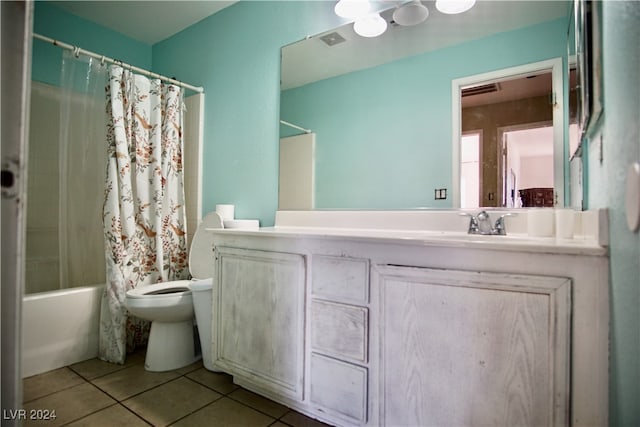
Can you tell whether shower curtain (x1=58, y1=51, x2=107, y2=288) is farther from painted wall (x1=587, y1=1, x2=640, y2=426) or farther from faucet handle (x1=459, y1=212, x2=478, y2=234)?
painted wall (x1=587, y1=1, x2=640, y2=426)

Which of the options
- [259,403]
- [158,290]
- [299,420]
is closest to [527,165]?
[299,420]

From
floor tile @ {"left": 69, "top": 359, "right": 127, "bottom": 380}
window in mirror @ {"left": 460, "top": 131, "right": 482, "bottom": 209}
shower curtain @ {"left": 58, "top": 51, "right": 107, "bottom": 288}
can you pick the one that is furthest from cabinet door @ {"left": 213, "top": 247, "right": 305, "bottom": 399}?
shower curtain @ {"left": 58, "top": 51, "right": 107, "bottom": 288}

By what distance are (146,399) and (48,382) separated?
1.91 feet

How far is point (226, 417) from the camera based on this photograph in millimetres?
1398

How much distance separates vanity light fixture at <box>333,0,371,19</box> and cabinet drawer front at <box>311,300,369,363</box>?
1514 mm

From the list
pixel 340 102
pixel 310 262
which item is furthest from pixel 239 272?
pixel 340 102

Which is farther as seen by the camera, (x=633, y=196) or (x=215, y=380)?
(x=215, y=380)

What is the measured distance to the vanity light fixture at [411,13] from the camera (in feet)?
5.28

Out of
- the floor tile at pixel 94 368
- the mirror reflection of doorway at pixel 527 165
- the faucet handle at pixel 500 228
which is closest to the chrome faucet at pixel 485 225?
the faucet handle at pixel 500 228

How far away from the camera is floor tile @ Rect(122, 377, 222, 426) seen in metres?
1.40

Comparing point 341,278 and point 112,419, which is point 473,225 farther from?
point 112,419

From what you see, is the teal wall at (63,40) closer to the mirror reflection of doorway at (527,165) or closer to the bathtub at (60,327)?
the bathtub at (60,327)

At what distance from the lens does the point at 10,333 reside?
0.41 metres

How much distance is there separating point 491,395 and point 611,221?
1.90 feet
